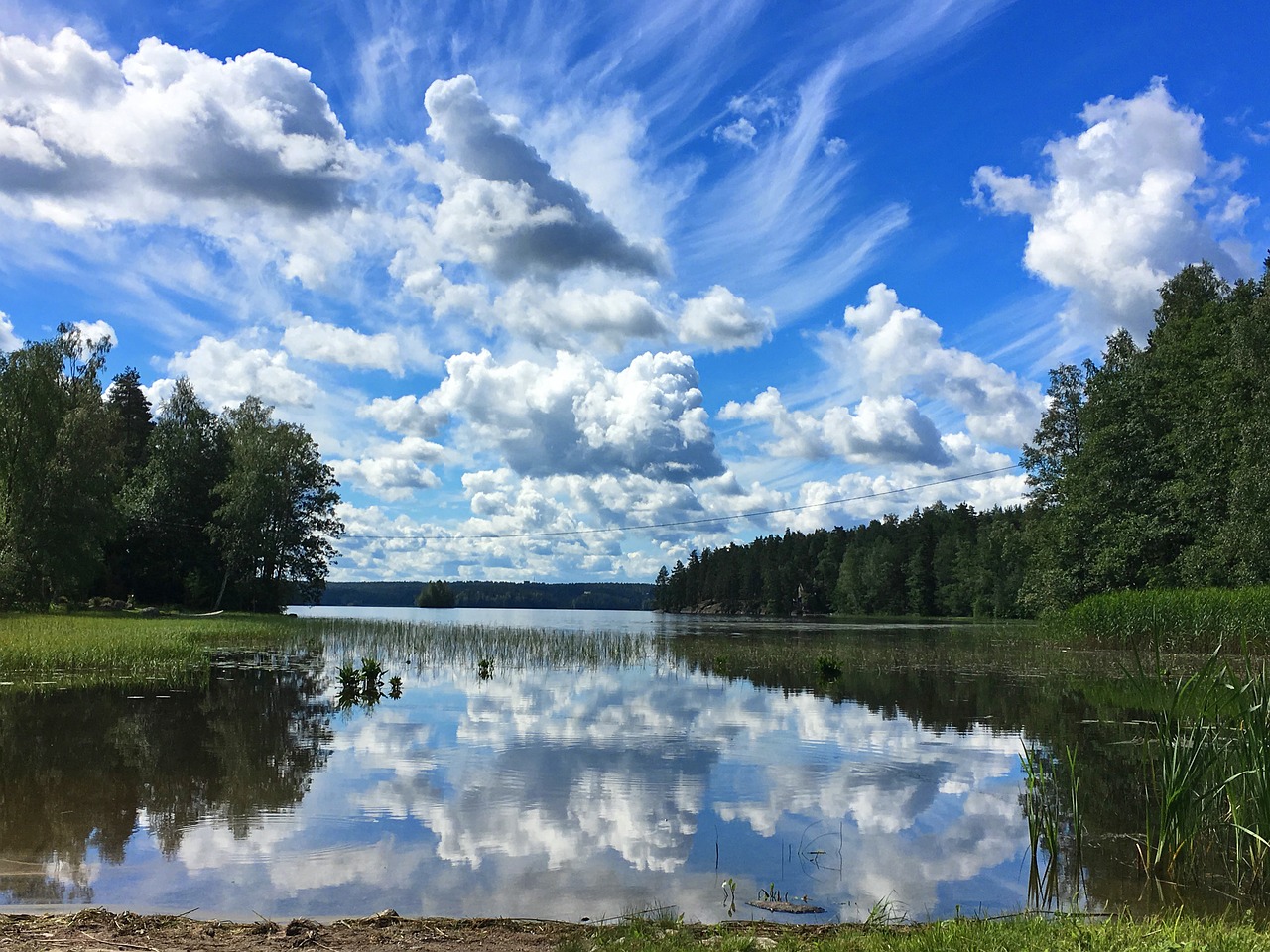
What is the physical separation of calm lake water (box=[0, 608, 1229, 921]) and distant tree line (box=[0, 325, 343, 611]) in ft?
97.7

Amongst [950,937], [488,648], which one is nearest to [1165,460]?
[488,648]

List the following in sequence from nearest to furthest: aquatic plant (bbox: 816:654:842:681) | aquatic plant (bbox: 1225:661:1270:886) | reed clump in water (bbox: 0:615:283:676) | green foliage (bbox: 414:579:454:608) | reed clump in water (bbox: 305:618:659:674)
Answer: aquatic plant (bbox: 1225:661:1270:886)
reed clump in water (bbox: 0:615:283:676)
aquatic plant (bbox: 816:654:842:681)
reed clump in water (bbox: 305:618:659:674)
green foliage (bbox: 414:579:454:608)

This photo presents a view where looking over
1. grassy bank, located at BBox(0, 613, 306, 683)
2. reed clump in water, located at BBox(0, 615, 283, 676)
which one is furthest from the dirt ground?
reed clump in water, located at BBox(0, 615, 283, 676)

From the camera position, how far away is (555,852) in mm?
8305

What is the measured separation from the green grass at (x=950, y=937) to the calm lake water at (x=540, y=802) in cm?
87

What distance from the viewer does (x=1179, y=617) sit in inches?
1182

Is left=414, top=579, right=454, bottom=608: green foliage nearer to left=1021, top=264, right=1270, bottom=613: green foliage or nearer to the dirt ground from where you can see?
left=1021, top=264, right=1270, bottom=613: green foliage

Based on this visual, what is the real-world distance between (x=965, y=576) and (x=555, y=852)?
92.8 m

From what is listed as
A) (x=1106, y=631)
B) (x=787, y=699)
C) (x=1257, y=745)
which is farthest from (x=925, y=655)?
(x=1257, y=745)

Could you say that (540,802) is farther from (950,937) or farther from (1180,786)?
(1180,786)

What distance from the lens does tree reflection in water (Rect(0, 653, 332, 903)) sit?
318 inches

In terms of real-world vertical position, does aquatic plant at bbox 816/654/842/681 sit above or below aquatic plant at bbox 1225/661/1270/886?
below

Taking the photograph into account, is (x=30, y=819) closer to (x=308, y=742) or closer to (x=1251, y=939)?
(x=308, y=742)

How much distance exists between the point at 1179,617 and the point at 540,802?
2835 cm
